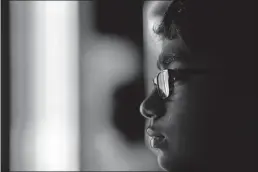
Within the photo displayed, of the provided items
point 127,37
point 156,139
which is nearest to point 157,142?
point 156,139

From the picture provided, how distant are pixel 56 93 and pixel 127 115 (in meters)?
0.11

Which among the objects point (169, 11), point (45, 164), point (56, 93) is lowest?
point (45, 164)

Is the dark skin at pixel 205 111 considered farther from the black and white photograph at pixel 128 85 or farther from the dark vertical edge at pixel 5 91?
the dark vertical edge at pixel 5 91

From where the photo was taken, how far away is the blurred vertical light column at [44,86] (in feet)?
1.59

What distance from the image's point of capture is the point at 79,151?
0.50 m

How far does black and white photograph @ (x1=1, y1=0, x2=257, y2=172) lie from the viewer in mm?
450

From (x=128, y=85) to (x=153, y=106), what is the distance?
0.18 ft

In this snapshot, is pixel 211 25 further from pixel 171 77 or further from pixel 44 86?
pixel 44 86

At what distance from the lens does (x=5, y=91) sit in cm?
48

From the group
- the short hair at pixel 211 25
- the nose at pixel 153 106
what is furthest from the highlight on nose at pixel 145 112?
the short hair at pixel 211 25

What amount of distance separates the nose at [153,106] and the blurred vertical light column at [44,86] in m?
0.10

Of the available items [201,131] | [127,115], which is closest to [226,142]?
[201,131]

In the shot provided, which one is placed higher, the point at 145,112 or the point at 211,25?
the point at 211,25

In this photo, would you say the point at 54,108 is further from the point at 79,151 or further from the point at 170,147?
the point at 170,147
